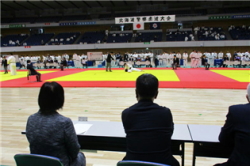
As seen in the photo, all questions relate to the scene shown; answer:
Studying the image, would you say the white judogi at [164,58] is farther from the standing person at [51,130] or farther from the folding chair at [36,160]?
the folding chair at [36,160]

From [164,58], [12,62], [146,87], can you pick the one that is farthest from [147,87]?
[164,58]

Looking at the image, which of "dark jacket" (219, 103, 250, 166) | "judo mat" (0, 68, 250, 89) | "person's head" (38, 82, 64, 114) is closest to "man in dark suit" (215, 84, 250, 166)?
"dark jacket" (219, 103, 250, 166)

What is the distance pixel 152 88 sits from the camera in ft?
6.73

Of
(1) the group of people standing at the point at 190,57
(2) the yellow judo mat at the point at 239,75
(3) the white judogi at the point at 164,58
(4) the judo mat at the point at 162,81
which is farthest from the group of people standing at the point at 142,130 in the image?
(3) the white judogi at the point at 164,58

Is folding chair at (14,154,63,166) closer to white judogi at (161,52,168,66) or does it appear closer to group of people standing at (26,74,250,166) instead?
group of people standing at (26,74,250,166)

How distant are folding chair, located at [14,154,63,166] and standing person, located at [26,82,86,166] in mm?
209

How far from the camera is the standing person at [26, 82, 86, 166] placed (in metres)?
1.89

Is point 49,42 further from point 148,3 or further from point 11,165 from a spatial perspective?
point 11,165

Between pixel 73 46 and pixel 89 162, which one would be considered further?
pixel 73 46

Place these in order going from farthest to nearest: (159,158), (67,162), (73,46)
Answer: (73,46)
(67,162)
(159,158)

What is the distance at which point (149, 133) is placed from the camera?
5.90ft

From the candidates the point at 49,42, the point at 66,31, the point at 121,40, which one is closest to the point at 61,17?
the point at 66,31

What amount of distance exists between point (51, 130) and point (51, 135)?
0.05 metres

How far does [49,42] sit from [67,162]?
3299 cm
